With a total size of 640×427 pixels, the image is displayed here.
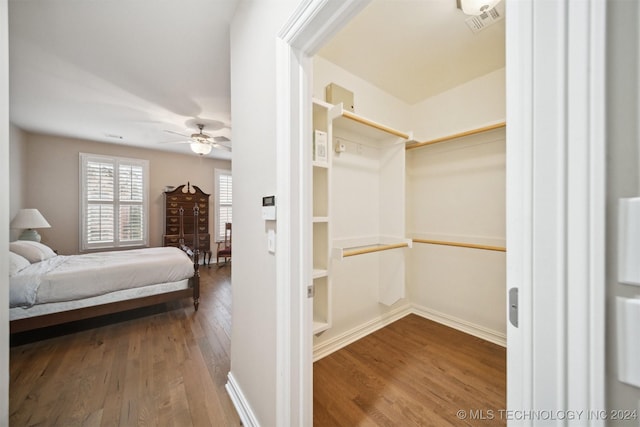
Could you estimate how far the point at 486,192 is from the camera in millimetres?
2307

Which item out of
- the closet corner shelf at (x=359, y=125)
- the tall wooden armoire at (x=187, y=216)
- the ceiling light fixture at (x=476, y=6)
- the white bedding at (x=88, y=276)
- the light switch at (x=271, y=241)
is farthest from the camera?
the tall wooden armoire at (x=187, y=216)

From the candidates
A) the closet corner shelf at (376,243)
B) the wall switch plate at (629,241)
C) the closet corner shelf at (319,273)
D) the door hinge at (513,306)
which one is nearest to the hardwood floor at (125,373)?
the closet corner shelf at (319,273)

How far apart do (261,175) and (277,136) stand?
0.27 meters

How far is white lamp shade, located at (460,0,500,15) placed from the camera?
143 cm

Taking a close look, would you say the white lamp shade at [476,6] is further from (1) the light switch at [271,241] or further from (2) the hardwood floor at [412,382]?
(2) the hardwood floor at [412,382]

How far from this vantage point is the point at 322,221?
1.61 metres

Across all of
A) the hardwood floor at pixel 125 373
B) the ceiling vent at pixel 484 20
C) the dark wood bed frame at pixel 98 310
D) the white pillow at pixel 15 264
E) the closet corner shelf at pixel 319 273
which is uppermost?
the ceiling vent at pixel 484 20

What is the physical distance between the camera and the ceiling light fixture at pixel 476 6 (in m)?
1.43

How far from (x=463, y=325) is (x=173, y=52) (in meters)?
3.82

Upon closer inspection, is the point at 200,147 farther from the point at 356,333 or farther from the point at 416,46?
the point at 356,333

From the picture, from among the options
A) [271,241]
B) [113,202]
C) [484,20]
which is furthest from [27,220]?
[484,20]

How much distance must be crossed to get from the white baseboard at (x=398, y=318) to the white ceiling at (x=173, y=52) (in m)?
2.49

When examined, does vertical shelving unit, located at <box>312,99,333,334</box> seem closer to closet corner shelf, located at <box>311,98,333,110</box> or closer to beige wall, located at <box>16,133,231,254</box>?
closet corner shelf, located at <box>311,98,333,110</box>

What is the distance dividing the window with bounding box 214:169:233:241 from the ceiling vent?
5469 millimetres
